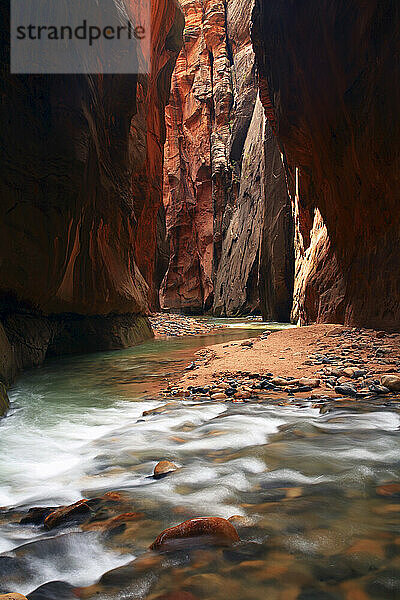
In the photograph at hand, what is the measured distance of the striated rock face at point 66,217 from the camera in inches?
266

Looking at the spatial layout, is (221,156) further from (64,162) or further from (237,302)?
(64,162)

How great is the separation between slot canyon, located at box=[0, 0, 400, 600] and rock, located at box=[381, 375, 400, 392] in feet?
0.08

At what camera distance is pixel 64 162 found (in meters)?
7.45

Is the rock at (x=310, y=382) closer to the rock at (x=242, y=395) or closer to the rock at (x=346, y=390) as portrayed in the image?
the rock at (x=346, y=390)

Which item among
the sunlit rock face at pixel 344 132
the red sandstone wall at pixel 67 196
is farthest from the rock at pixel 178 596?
the sunlit rock face at pixel 344 132

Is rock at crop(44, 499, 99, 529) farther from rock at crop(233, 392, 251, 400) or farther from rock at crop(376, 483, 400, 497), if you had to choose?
rock at crop(233, 392, 251, 400)

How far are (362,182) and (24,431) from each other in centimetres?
749

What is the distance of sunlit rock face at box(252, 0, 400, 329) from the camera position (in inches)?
281

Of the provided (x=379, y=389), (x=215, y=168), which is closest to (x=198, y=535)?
(x=379, y=389)

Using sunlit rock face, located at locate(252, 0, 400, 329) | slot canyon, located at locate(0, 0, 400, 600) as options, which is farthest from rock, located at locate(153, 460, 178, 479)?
sunlit rock face, located at locate(252, 0, 400, 329)

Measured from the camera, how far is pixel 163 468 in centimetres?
233

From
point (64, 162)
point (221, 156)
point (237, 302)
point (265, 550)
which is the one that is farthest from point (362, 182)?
point (221, 156)

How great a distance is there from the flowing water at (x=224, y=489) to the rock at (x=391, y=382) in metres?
0.68

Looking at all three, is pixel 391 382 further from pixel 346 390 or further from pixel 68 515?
pixel 68 515
